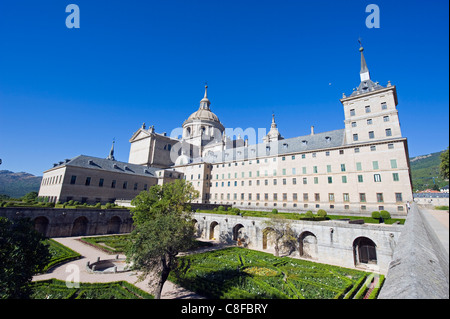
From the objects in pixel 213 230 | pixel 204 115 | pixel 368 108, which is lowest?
pixel 213 230

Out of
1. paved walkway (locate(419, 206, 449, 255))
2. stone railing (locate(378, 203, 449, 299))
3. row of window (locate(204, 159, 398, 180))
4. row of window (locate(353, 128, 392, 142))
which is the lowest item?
stone railing (locate(378, 203, 449, 299))

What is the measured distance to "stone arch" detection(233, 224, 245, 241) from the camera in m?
32.1

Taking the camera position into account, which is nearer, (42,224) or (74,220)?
(42,224)

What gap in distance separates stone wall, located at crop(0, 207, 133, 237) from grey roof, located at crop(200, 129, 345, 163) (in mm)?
27231

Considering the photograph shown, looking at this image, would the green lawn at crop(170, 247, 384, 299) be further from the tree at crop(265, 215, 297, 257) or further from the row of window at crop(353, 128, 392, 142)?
the row of window at crop(353, 128, 392, 142)

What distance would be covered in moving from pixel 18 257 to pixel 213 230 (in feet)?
94.3

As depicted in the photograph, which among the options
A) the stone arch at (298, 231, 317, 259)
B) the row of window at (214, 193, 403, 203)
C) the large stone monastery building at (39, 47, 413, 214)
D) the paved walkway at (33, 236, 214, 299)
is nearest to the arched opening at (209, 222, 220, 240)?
the large stone monastery building at (39, 47, 413, 214)

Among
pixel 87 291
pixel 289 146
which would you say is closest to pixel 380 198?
pixel 289 146

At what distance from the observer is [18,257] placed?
34.6ft

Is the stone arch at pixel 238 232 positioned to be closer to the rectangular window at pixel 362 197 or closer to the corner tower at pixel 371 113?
the rectangular window at pixel 362 197

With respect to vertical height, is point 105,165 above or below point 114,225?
above

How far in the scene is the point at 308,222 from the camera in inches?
1011

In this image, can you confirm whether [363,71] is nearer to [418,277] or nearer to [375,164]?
[375,164]
